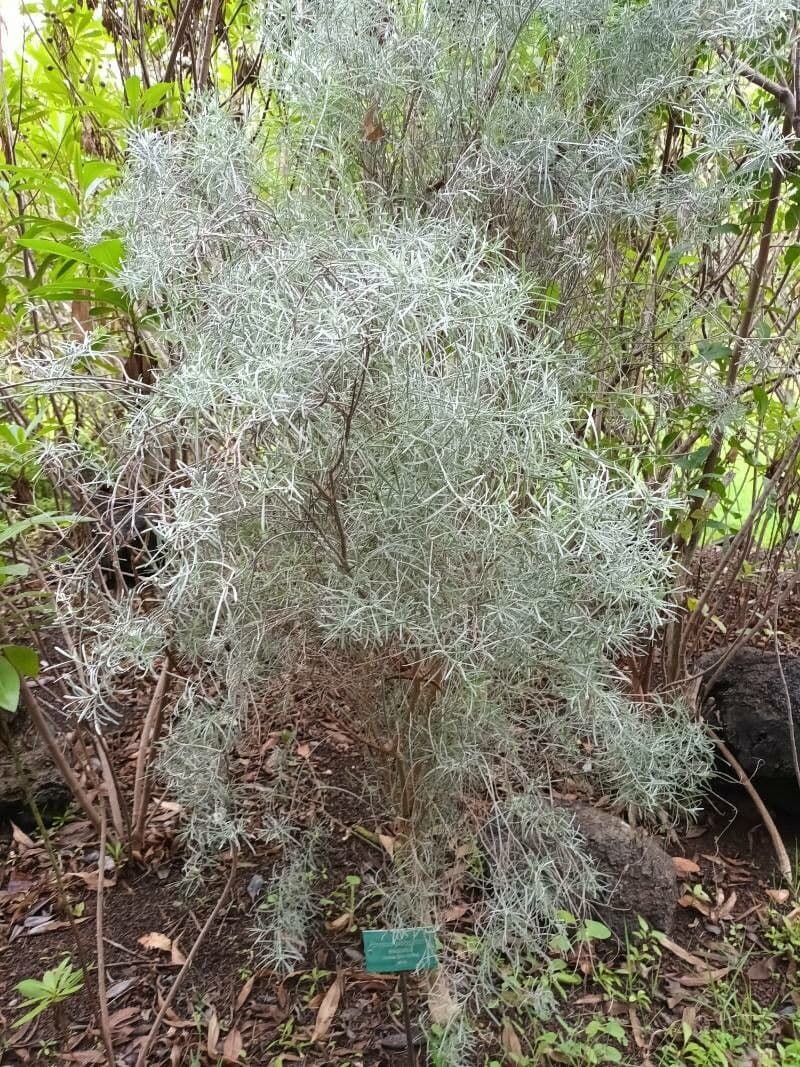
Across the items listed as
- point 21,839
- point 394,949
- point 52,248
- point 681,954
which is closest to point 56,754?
point 21,839

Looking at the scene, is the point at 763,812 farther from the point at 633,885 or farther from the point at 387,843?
the point at 387,843

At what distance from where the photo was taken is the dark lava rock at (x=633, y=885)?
6.05ft

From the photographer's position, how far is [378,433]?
104 centimetres

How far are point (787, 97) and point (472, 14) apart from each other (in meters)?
0.73

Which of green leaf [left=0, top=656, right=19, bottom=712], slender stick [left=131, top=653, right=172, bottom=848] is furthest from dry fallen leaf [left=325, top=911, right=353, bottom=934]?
green leaf [left=0, top=656, right=19, bottom=712]

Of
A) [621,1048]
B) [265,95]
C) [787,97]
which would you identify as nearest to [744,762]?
[621,1048]

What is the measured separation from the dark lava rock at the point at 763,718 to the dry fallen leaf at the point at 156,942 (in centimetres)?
150

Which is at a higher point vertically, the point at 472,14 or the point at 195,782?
the point at 472,14

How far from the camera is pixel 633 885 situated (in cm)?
185

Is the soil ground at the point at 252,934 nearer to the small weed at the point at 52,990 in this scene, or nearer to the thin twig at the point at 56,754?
the small weed at the point at 52,990

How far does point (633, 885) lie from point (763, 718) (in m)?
0.63

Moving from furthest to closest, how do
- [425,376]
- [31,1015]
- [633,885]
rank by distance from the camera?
[633,885], [31,1015], [425,376]

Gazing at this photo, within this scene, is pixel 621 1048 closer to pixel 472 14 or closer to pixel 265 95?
pixel 472 14

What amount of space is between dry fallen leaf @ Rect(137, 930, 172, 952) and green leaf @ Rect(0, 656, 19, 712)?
85 centimetres
